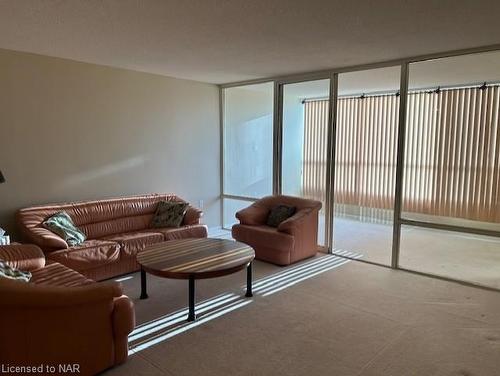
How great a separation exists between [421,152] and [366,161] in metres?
1.18

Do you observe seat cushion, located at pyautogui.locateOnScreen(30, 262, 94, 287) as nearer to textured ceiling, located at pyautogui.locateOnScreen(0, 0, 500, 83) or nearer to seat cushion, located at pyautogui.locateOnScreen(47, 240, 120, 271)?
seat cushion, located at pyautogui.locateOnScreen(47, 240, 120, 271)

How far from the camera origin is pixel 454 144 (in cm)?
529

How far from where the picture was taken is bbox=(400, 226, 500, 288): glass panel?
4.24 meters

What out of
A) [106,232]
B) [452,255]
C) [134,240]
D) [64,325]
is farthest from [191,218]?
[452,255]

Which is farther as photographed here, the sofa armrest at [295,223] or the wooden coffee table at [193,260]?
the sofa armrest at [295,223]

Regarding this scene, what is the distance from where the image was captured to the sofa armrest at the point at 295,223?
443 cm

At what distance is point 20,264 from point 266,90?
4.29 metres

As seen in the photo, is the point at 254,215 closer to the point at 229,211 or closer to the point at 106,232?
the point at 229,211

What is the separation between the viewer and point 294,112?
19.5ft

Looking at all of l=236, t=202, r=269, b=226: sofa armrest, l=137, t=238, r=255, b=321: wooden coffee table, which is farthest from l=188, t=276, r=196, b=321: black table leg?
l=236, t=202, r=269, b=226: sofa armrest

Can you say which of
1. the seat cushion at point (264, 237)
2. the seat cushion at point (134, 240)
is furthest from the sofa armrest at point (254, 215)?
the seat cushion at point (134, 240)

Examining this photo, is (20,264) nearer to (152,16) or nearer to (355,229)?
(152,16)

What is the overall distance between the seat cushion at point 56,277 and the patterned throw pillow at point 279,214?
2544 mm

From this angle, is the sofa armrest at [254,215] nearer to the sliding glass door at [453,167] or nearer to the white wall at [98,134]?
the white wall at [98,134]
